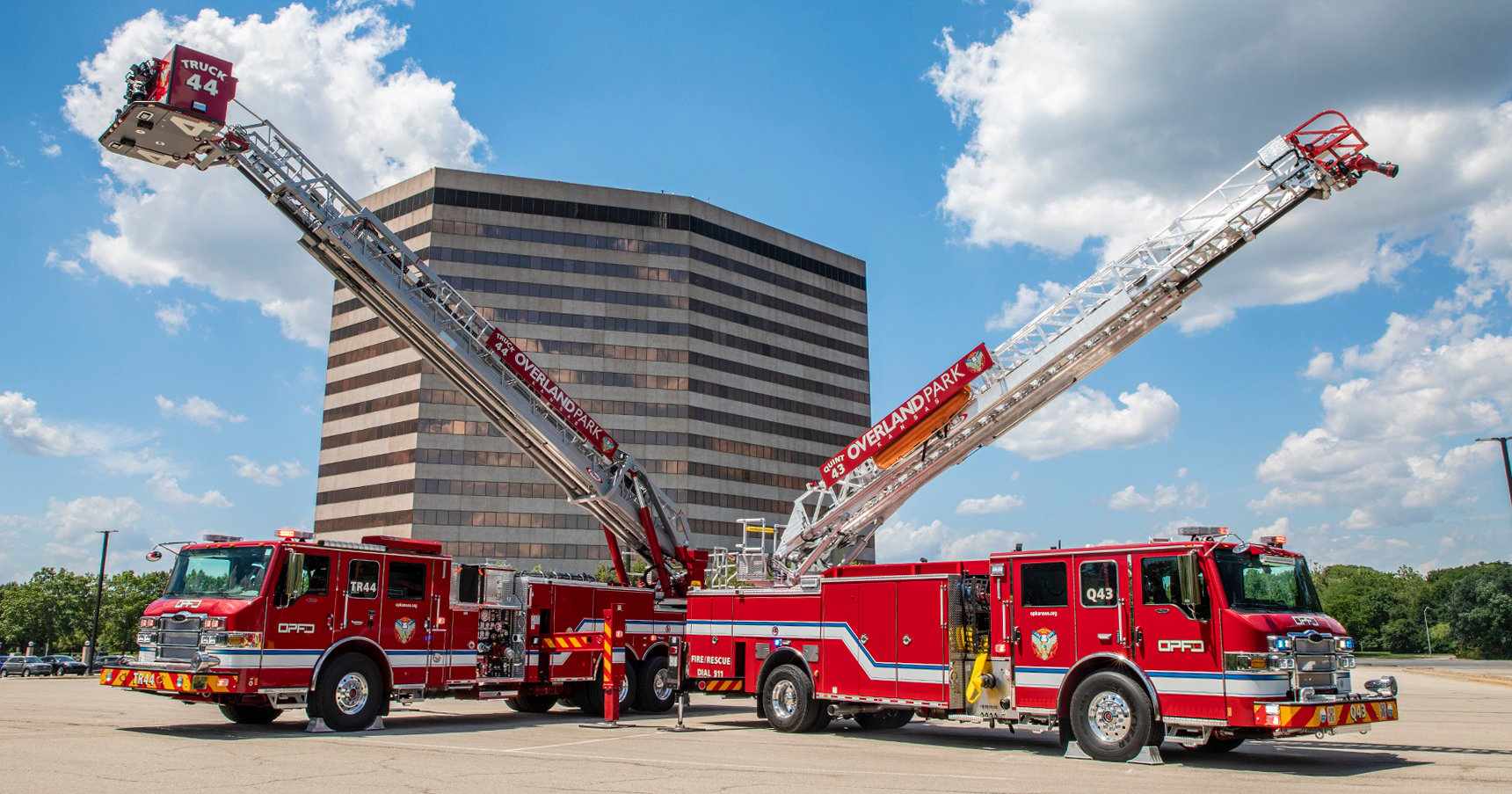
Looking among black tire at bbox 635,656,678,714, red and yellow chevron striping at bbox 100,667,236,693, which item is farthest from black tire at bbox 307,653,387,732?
black tire at bbox 635,656,678,714

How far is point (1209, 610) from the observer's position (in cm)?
1228

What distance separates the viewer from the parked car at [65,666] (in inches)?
1986

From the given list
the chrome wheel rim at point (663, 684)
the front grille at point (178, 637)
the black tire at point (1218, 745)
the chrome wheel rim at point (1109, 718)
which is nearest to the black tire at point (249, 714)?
the front grille at point (178, 637)

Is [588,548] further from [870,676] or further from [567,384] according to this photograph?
[870,676]

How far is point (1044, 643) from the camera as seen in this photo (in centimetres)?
1366

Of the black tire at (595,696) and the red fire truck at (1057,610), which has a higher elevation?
the red fire truck at (1057,610)

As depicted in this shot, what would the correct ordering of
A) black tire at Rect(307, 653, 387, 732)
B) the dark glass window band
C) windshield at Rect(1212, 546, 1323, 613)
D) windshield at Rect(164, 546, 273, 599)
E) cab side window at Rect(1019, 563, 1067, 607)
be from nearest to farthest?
1. windshield at Rect(1212, 546, 1323, 613)
2. cab side window at Rect(1019, 563, 1067, 607)
3. windshield at Rect(164, 546, 273, 599)
4. black tire at Rect(307, 653, 387, 732)
5. the dark glass window band

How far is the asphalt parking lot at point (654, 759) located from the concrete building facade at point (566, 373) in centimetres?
6462

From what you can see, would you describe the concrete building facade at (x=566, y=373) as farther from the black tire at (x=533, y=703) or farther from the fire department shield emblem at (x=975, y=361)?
the fire department shield emblem at (x=975, y=361)

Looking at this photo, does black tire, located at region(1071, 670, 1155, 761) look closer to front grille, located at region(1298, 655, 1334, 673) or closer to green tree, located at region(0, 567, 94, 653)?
front grille, located at region(1298, 655, 1334, 673)

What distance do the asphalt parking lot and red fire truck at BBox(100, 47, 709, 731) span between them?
2.77 ft

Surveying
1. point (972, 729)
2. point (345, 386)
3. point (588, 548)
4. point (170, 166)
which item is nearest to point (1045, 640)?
point (972, 729)

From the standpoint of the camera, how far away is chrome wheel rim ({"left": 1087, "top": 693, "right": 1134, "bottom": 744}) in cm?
1265

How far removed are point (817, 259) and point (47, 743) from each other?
9224 cm
